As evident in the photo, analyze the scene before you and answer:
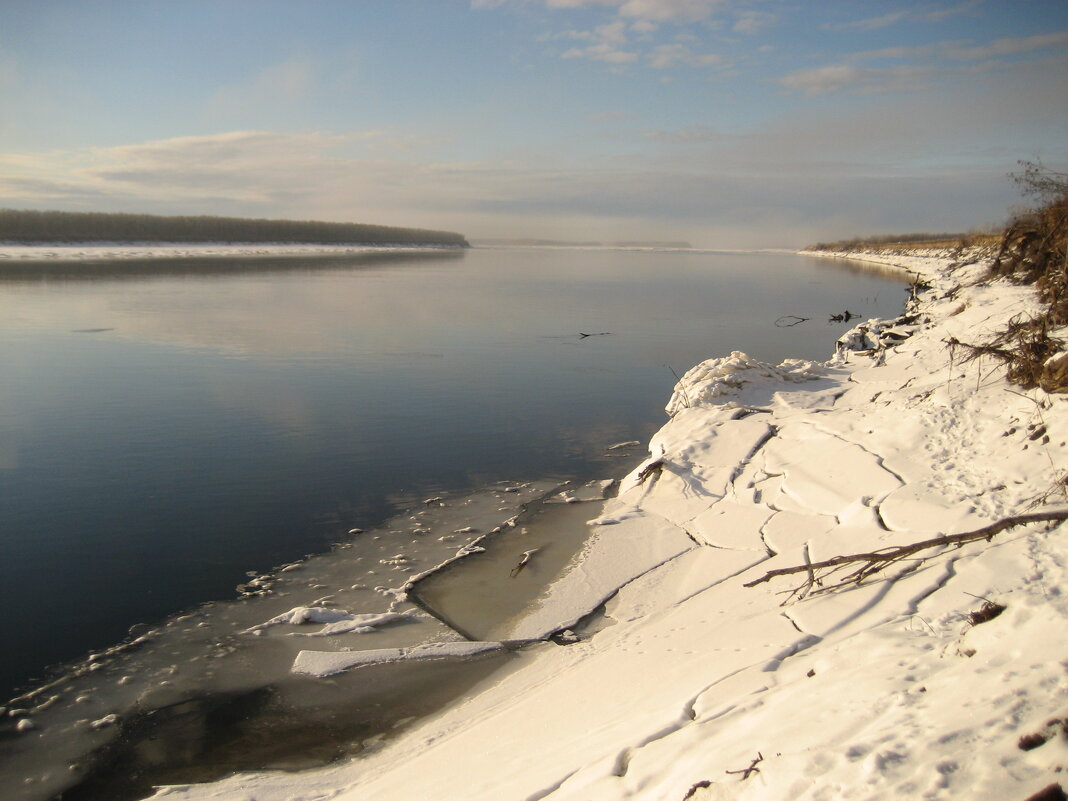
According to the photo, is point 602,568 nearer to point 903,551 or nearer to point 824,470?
point 824,470

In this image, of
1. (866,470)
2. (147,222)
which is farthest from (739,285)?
(147,222)

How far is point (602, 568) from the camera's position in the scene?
19.7ft

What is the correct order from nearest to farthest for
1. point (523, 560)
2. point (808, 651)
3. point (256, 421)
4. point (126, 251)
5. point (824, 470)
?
point (808, 651) < point (523, 560) < point (824, 470) < point (256, 421) < point (126, 251)

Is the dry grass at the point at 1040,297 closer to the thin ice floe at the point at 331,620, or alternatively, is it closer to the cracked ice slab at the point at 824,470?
the cracked ice slab at the point at 824,470

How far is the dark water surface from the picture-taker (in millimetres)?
6137

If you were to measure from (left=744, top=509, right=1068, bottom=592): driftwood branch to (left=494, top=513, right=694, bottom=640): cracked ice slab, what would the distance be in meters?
1.48

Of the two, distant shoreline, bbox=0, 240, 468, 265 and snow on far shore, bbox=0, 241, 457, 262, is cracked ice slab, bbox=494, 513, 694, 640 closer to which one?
distant shoreline, bbox=0, 240, 468, 265

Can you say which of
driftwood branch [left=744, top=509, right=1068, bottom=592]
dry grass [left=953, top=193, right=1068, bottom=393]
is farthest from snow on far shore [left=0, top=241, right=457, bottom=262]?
driftwood branch [left=744, top=509, right=1068, bottom=592]

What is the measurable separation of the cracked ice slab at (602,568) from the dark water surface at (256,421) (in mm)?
2016

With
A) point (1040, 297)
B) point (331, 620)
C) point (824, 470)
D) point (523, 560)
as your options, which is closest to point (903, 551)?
point (824, 470)

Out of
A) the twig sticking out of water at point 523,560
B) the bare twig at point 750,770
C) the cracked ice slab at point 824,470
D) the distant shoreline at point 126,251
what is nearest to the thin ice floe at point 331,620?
the twig sticking out of water at point 523,560

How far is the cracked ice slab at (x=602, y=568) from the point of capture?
525 cm

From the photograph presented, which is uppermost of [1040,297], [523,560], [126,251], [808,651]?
[126,251]

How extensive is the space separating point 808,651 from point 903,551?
0.95 metres
